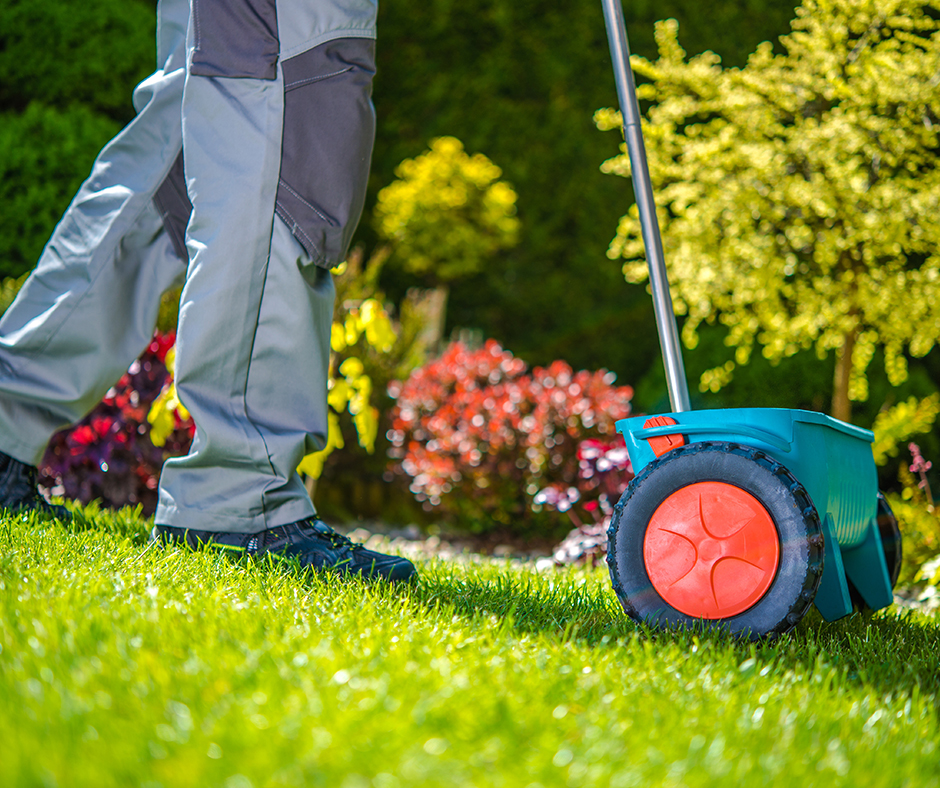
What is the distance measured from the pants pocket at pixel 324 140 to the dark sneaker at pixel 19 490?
822 mm

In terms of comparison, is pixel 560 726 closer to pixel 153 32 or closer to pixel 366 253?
pixel 153 32

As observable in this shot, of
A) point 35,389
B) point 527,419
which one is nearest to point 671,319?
point 35,389

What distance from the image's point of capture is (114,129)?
4.26 m

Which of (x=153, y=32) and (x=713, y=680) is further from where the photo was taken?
(x=153, y=32)

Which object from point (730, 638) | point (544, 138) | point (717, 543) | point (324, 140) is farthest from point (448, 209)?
point (730, 638)

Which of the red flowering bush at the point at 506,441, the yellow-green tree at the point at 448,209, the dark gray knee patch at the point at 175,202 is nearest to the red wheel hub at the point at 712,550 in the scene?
the dark gray knee patch at the point at 175,202

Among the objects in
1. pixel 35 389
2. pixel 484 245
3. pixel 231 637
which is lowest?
pixel 231 637

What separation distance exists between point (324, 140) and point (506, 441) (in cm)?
233

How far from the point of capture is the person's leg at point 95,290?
5.95ft

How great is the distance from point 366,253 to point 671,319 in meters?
5.97

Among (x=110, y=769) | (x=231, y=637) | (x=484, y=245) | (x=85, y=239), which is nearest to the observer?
(x=110, y=769)

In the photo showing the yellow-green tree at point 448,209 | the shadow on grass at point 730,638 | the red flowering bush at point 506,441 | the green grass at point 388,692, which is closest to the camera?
the green grass at point 388,692

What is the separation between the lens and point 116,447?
2828mm

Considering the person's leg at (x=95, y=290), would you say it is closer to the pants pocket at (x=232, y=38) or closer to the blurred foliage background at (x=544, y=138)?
the pants pocket at (x=232, y=38)
